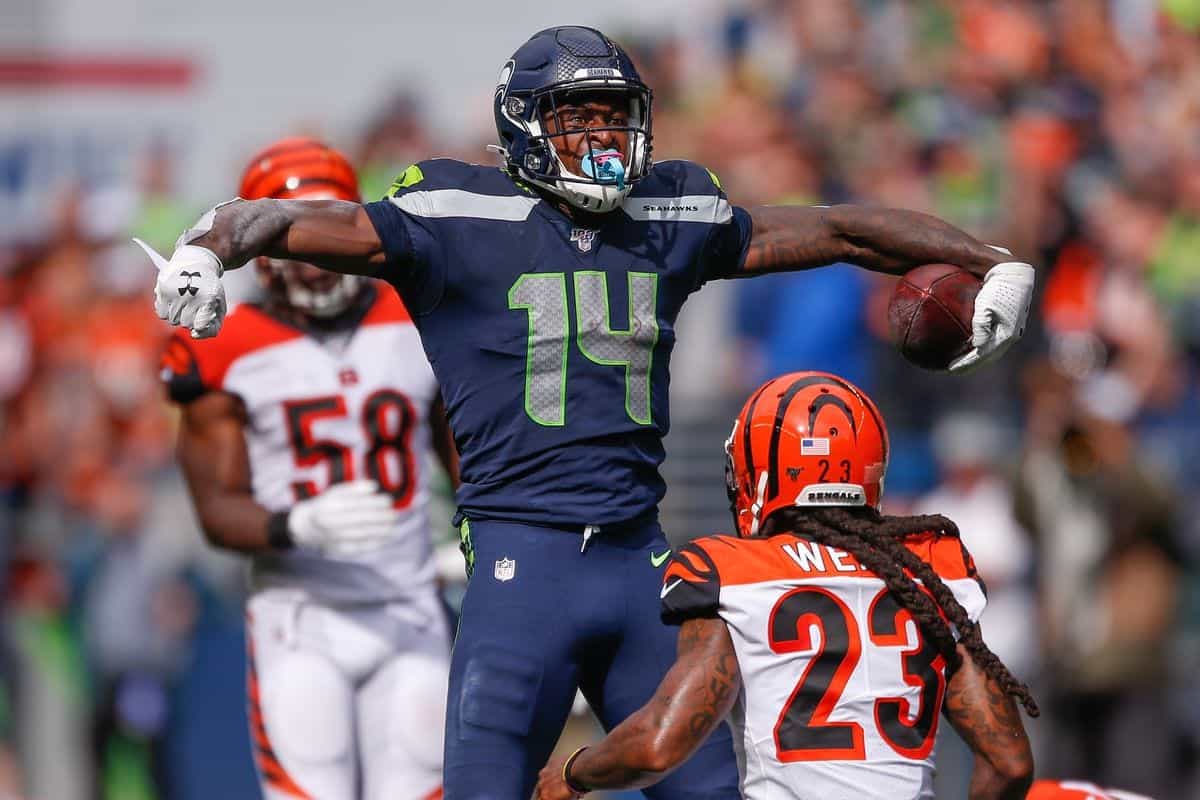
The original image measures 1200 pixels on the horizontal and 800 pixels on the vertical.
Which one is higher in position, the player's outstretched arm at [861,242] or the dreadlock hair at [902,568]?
the player's outstretched arm at [861,242]

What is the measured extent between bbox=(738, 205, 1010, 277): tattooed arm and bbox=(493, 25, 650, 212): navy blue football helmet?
37 cm

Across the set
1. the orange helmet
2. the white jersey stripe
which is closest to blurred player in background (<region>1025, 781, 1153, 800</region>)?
the orange helmet

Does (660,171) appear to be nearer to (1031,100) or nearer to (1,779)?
(1031,100)

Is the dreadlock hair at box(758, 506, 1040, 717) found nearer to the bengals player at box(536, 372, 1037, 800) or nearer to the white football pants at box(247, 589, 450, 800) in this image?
the bengals player at box(536, 372, 1037, 800)

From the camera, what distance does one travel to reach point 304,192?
5.31 metres

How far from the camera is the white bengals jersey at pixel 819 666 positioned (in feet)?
12.6

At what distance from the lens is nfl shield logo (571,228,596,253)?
14.1ft

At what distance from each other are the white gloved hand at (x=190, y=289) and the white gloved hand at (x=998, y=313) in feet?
5.40

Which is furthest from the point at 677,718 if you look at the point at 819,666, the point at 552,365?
the point at 552,365

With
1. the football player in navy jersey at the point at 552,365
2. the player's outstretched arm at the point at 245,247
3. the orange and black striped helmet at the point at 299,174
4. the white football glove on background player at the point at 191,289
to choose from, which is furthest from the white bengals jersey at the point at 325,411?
the white football glove on background player at the point at 191,289

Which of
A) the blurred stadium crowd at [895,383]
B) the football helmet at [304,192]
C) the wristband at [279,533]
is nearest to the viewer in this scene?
the wristband at [279,533]

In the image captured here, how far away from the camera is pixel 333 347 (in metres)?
5.43

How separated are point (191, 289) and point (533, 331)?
30.6 inches

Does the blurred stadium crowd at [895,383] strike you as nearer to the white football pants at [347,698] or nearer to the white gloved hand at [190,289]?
the white football pants at [347,698]
